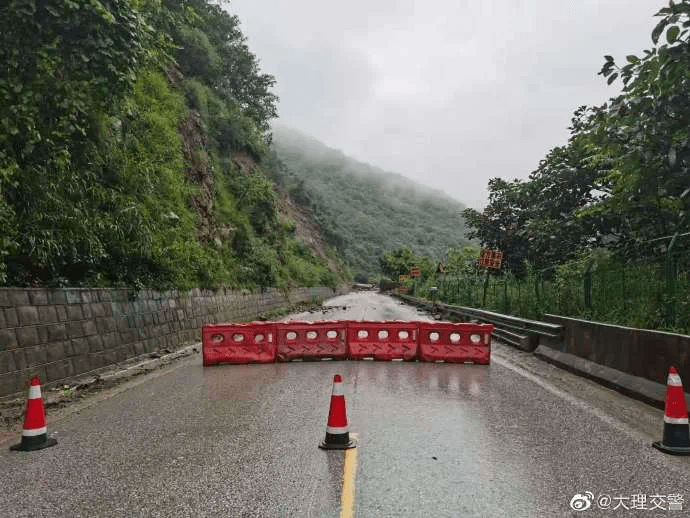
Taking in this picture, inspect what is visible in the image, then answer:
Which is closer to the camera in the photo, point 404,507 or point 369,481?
point 404,507

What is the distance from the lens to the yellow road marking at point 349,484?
3.84 m

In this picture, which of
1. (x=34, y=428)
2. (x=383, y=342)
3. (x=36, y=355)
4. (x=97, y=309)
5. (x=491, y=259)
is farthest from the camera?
(x=491, y=259)

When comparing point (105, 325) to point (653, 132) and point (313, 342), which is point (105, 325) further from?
point (653, 132)

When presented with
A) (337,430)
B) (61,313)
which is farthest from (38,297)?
(337,430)

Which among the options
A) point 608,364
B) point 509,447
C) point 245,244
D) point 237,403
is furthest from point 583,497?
point 245,244

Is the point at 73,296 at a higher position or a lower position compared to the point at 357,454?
higher

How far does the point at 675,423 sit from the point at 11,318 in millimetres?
8281

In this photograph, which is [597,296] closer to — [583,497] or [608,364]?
[608,364]

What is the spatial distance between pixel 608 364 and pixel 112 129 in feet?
43.3

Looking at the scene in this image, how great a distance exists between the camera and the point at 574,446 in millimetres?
5434

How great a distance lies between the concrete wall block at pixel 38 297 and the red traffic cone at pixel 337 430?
18.5 ft

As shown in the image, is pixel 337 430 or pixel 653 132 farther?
pixel 653 132

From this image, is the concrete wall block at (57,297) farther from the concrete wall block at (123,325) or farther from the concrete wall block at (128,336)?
the concrete wall block at (128,336)

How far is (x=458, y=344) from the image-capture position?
39.3 feet
